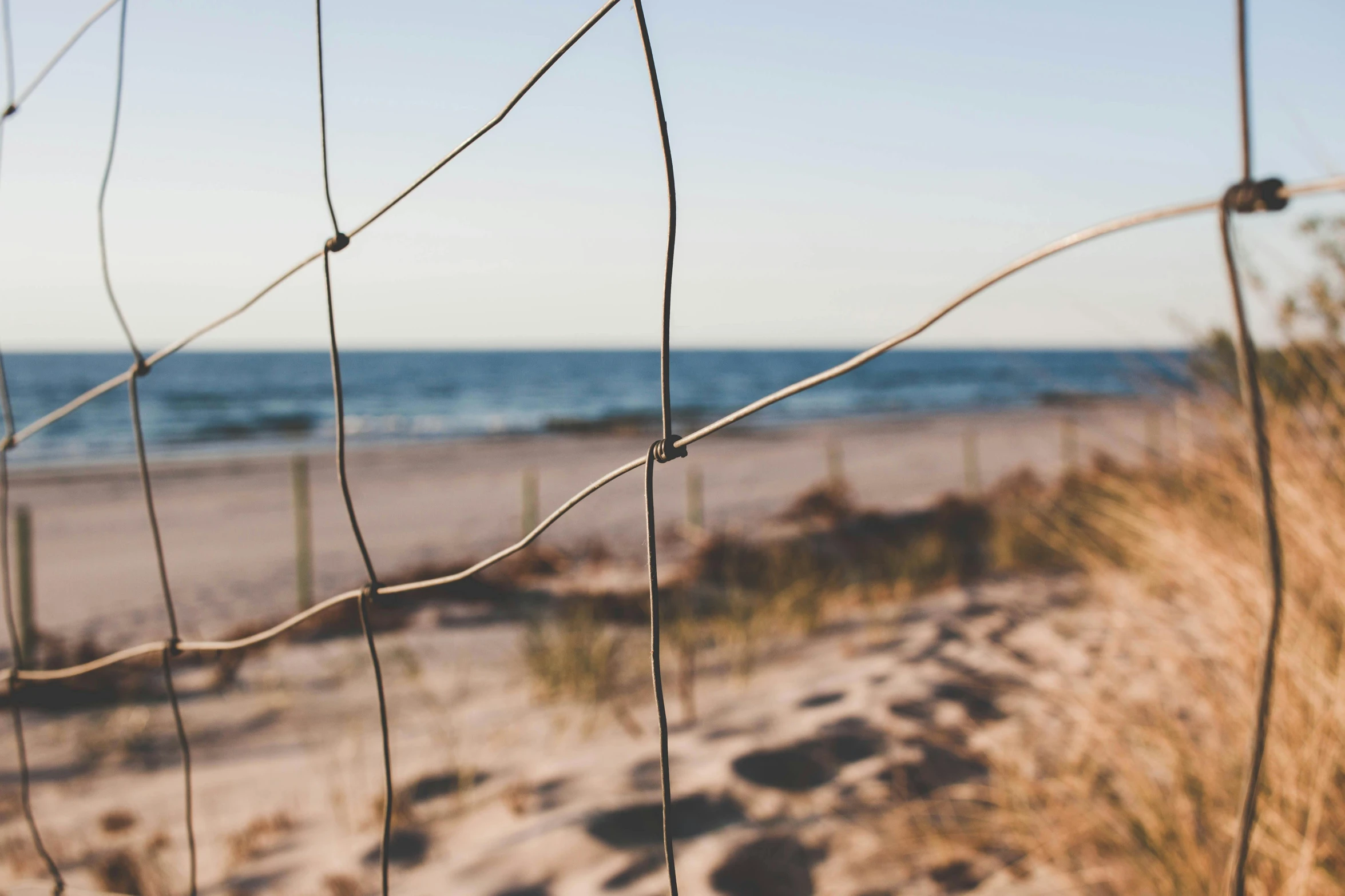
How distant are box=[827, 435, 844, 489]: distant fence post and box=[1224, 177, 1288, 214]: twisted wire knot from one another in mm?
9142

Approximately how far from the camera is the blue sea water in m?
20.0

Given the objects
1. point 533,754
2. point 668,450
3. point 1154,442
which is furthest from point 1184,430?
point 668,450

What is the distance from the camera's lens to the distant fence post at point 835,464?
9859mm

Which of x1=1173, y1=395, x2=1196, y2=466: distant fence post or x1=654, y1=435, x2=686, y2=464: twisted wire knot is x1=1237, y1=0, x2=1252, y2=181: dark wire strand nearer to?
x1=654, y1=435, x2=686, y2=464: twisted wire knot

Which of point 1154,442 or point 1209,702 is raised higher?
point 1154,442

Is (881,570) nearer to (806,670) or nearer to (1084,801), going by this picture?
(806,670)

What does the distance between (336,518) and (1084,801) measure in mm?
9998

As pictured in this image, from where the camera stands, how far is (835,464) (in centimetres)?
1284

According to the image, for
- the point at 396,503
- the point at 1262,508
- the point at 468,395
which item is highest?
the point at 468,395

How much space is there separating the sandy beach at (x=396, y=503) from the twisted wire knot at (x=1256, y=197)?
233 centimetres

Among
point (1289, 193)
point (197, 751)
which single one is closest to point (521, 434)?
point (197, 751)

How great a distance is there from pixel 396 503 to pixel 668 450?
11558mm

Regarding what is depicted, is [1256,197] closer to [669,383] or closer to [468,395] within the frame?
[669,383]

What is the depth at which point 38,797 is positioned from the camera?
3.10 m
